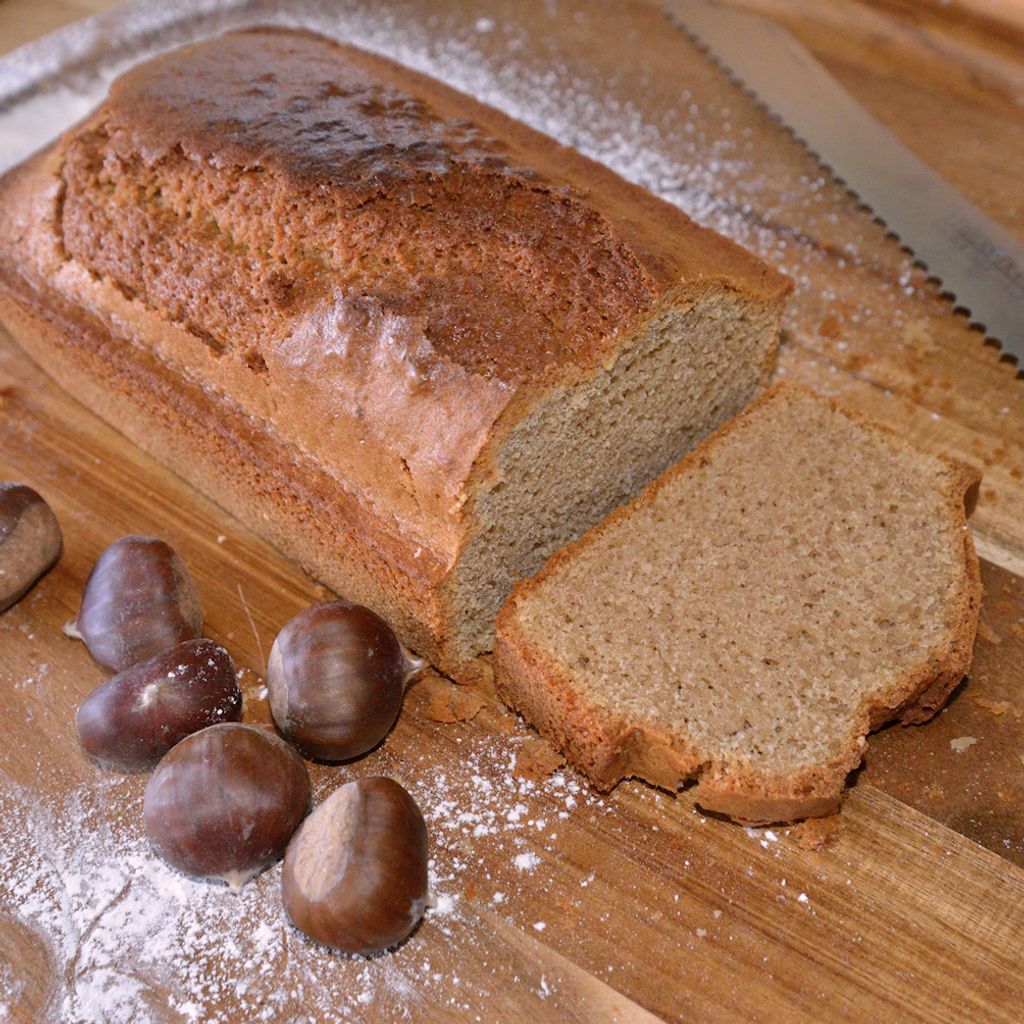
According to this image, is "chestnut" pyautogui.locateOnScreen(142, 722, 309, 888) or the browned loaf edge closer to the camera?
"chestnut" pyautogui.locateOnScreen(142, 722, 309, 888)

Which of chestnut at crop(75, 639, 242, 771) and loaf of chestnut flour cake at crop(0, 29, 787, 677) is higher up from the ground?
loaf of chestnut flour cake at crop(0, 29, 787, 677)

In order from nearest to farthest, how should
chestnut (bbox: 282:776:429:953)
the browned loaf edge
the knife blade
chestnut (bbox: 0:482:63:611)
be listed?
chestnut (bbox: 282:776:429:953) < the browned loaf edge < chestnut (bbox: 0:482:63:611) < the knife blade

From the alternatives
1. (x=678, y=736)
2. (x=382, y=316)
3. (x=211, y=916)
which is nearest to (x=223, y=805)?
(x=211, y=916)

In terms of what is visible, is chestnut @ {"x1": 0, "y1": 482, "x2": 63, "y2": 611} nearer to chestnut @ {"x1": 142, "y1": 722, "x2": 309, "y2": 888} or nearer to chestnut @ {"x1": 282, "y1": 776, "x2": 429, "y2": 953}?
chestnut @ {"x1": 142, "y1": 722, "x2": 309, "y2": 888}

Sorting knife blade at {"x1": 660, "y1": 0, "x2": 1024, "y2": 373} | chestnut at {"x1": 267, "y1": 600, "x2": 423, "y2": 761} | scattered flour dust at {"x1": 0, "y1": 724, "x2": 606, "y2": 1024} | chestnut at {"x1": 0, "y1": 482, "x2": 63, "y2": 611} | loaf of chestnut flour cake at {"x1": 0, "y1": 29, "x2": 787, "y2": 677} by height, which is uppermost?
knife blade at {"x1": 660, "y1": 0, "x2": 1024, "y2": 373}

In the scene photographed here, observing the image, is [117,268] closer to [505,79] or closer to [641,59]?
[505,79]

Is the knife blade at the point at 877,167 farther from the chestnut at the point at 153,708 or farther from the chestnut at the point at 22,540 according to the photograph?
the chestnut at the point at 22,540

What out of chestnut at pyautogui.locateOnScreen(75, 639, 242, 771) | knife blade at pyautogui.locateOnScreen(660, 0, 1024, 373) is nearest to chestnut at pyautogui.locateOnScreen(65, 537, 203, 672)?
chestnut at pyautogui.locateOnScreen(75, 639, 242, 771)
